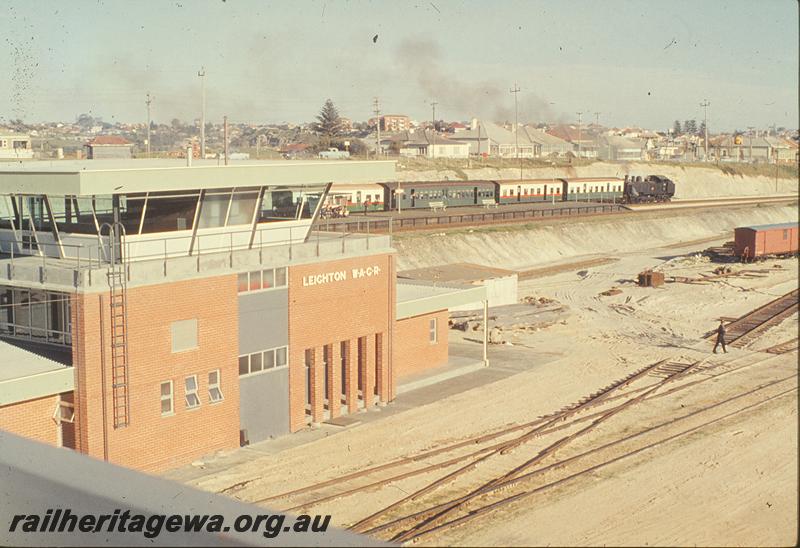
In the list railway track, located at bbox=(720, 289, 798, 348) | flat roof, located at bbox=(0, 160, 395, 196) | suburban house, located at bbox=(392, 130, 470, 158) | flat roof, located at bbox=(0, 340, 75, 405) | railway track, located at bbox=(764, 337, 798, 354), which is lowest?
railway track, located at bbox=(764, 337, 798, 354)

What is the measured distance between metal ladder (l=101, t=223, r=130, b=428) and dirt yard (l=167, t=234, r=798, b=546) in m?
2.19

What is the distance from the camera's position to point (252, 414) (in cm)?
2509

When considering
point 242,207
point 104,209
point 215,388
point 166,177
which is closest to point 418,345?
point 242,207

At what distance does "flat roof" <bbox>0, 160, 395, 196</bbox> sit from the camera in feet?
68.3

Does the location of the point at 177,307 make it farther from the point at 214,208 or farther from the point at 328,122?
the point at 328,122

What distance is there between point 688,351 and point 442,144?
120 m

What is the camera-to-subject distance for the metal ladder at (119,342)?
69.5 ft

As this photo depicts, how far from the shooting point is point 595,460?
2308 cm

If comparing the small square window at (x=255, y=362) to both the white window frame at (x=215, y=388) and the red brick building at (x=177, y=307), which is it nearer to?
the red brick building at (x=177, y=307)

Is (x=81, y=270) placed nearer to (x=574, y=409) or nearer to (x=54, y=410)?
(x=54, y=410)

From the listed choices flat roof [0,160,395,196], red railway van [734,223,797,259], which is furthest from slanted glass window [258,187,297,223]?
red railway van [734,223,797,259]

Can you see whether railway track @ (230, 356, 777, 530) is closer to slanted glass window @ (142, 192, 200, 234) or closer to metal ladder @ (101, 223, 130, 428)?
metal ladder @ (101, 223, 130, 428)

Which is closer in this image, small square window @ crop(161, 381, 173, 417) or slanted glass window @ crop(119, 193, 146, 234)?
slanted glass window @ crop(119, 193, 146, 234)

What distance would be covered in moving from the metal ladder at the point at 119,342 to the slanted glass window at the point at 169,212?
1491mm
